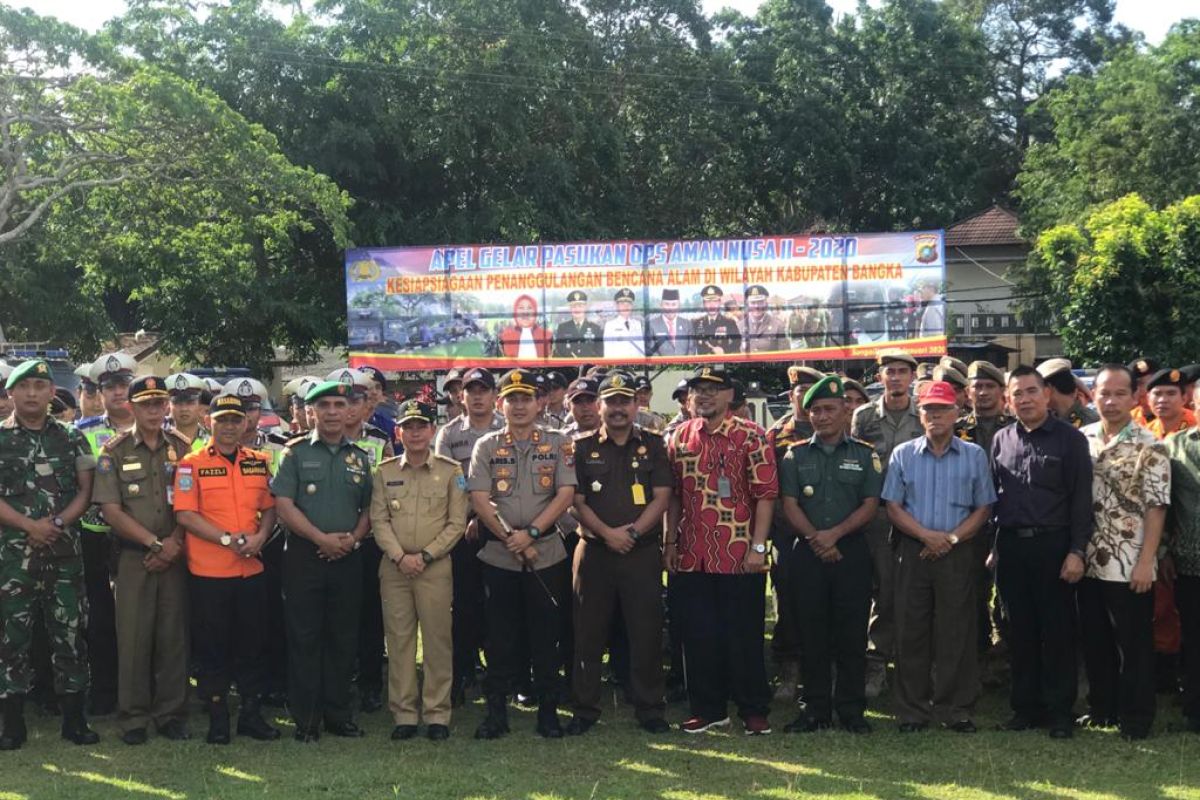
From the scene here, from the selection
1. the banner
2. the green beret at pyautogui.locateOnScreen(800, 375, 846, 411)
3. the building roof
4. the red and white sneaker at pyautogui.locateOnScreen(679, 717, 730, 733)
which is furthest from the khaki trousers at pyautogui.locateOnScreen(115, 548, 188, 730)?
the building roof

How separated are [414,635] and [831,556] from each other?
2196mm

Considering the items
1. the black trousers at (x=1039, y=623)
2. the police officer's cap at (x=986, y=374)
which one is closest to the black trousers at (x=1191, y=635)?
the black trousers at (x=1039, y=623)

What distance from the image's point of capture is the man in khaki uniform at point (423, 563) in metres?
6.58

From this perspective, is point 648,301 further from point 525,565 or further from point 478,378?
point 525,565

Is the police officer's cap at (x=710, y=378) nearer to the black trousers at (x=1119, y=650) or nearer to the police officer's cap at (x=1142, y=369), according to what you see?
the black trousers at (x=1119, y=650)

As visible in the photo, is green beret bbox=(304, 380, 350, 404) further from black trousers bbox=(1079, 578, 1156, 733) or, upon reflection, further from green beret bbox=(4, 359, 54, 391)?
black trousers bbox=(1079, 578, 1156, 733)

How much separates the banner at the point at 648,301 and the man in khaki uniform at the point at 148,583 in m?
12.9

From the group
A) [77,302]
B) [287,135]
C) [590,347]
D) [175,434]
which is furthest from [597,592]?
[77,302]

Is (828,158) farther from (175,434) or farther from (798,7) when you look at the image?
(175,434)

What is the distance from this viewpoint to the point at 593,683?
6.71 m

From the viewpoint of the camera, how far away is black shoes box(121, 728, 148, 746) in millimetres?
6504

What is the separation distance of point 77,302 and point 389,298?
14574 mm

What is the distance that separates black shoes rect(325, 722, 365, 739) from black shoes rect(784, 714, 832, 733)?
2229 millimetres

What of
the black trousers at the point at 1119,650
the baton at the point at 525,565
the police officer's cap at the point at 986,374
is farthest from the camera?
the police officer's cap at the point at 986,374
